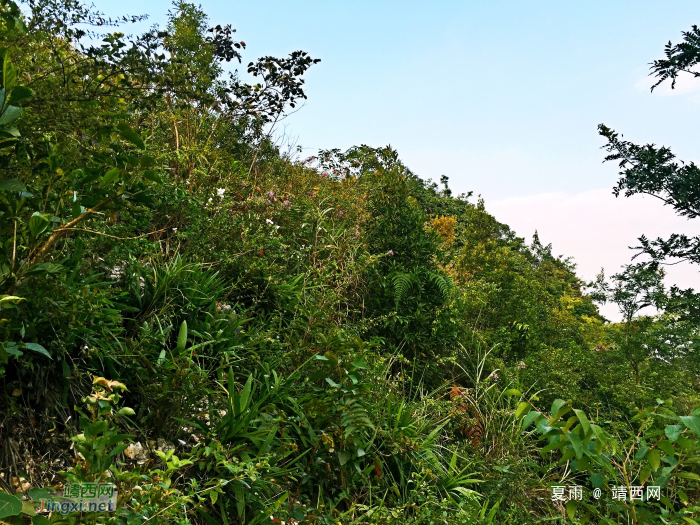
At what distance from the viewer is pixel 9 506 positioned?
127cm

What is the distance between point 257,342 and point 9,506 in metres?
1.85

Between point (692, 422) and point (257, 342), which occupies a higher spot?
point (257, 342)

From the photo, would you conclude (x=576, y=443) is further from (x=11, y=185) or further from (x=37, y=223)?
(x=11, y=185)

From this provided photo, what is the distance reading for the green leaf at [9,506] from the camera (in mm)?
1251

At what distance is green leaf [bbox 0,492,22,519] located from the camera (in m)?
1.25

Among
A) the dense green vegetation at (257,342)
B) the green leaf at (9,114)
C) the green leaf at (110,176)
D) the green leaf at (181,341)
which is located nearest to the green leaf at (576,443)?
the dense green vegetation at (257,342)

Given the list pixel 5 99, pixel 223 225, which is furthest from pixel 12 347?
pixel 223 225

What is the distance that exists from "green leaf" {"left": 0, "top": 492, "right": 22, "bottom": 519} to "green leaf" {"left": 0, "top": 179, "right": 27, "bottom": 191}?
0.93 metres

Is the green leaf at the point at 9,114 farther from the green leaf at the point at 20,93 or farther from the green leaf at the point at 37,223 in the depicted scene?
the green leaf at the point at 37,223

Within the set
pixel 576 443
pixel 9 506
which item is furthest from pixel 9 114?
pixel 576 443

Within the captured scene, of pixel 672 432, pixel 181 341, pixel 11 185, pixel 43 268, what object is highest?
pixel 11 185

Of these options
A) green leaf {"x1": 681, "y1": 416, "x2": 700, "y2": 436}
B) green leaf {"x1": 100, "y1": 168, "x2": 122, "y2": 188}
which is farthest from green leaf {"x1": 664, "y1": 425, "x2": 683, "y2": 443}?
green leaf {"x1": 100, "y1": 168, "x2": 122, "y2": 188}

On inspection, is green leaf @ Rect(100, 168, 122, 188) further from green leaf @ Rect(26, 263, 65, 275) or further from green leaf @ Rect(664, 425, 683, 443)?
green leaf @ Rect(664, 425, 683, 443)

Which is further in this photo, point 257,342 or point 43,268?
point 257,342
